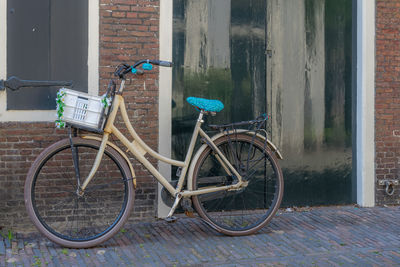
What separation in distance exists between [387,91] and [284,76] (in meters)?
1.35

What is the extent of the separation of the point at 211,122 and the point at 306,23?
1.70 meters

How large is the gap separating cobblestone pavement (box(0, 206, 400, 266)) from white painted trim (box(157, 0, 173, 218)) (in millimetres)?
814

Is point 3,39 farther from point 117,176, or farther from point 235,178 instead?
point 235,178

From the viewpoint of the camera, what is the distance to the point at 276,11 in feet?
21.8

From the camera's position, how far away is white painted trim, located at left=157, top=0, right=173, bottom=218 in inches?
240

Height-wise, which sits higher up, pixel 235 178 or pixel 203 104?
pixel 203 104

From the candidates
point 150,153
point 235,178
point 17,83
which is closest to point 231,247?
point 235,178

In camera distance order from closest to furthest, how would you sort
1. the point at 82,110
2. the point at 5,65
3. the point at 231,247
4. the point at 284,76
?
the point at 82,110 < the point at 231,247 < the point at 5,65 < the point at 284,76

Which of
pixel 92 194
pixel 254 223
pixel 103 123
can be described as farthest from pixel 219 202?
pixel 103 123

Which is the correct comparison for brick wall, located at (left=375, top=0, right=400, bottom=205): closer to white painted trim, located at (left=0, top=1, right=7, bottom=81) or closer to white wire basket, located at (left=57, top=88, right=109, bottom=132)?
white wire basket, located at (left=57, top=88, right=109, bottom=132)

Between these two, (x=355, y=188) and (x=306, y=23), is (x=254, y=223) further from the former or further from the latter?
(x=306, y=23)

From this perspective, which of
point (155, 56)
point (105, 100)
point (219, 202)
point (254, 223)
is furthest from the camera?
point (219, 202)

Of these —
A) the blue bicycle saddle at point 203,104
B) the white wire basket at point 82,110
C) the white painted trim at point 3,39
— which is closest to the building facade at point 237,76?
the white painted trim at point 3,39

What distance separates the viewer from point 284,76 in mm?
6703
